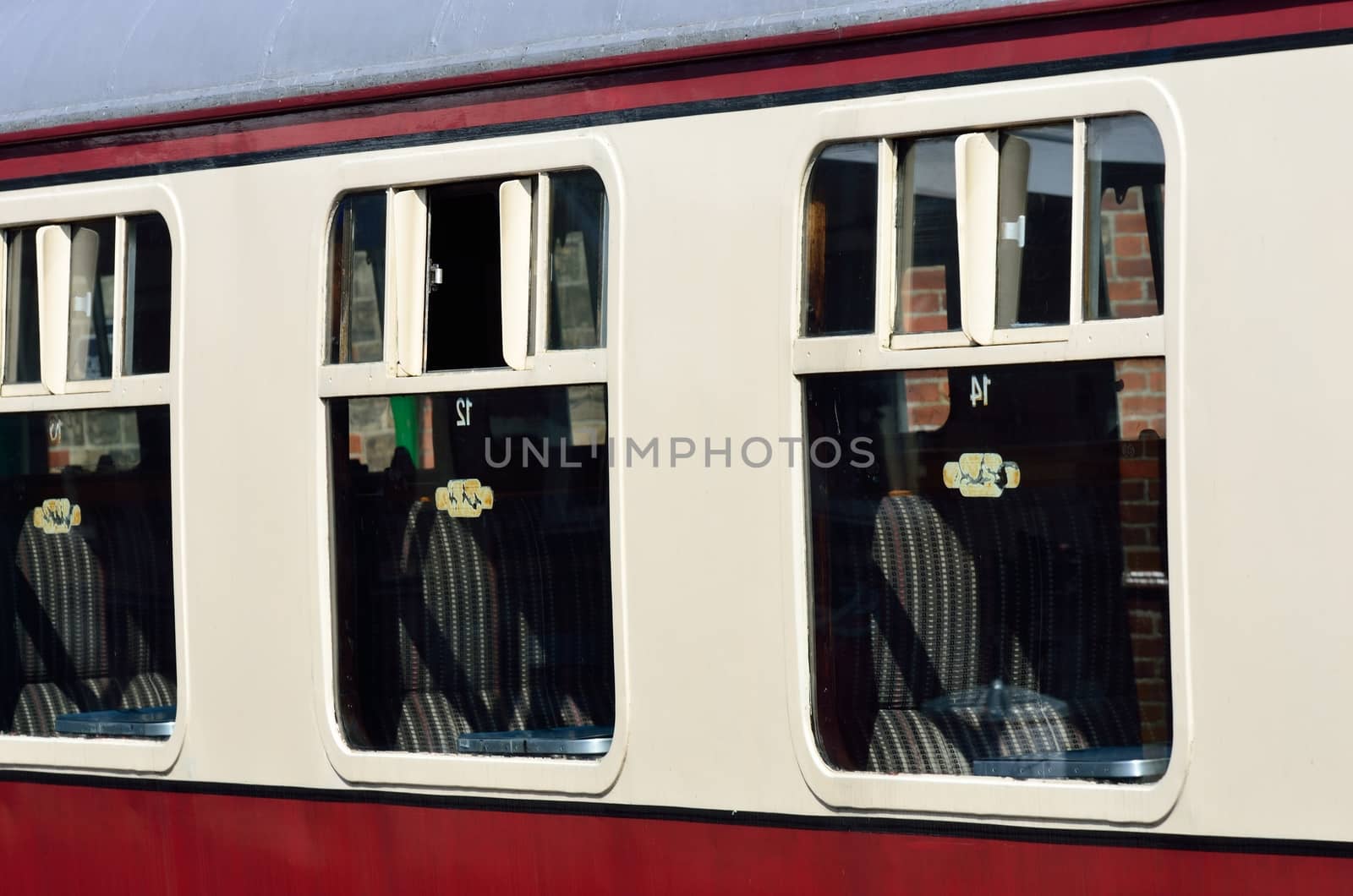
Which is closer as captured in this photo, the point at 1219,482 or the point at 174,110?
the point at 1219,482

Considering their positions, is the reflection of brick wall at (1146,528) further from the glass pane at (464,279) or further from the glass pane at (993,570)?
the glass pane at (464,279)

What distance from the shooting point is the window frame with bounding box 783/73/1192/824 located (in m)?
2.39

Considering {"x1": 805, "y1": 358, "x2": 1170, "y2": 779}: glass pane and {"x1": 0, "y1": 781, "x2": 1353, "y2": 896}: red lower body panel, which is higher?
{"x1": 805, "y1": 358, "x2": 1170, "y2": 779}: glass pane

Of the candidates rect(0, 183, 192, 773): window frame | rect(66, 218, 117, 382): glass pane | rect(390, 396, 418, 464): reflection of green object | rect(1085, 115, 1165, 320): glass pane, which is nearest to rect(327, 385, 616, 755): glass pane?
rect(390, 396, 418, 464): reflection of green object

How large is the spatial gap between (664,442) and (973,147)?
72 centimetres

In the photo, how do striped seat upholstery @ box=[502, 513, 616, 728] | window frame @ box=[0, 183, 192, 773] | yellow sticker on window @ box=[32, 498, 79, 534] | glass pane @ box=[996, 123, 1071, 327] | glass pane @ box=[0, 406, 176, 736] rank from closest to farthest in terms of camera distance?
glass pane @ box=[996, 123, 1071, 327] → striped seat upholstery @ box=[502, 513, 616, 728] → window frame @ box=[0, 183, 192, 773] → glass pane @ box=[0, 406, 176, 736] → yellow sticker on window @ box=[32, 498, 79, 534]

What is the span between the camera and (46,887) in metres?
3.44

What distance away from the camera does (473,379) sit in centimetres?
292

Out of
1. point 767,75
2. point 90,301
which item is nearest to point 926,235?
point 767,75

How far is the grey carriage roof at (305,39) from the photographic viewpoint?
9.05 feet

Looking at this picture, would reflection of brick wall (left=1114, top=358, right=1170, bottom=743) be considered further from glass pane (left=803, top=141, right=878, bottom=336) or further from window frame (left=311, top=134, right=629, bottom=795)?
window frame (left=311, top=134, right=629, bottom=795)

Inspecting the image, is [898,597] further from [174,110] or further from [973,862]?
[174,110]

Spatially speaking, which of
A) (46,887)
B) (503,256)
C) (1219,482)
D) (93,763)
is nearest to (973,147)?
(1219,482)

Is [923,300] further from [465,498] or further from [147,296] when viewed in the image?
[147,296]
